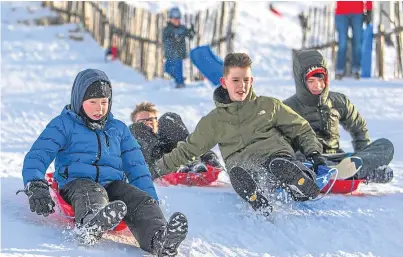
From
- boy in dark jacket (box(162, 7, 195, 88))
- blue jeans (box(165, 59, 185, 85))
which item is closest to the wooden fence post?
boy in dark jacket (box(162, 7, 195, 88))

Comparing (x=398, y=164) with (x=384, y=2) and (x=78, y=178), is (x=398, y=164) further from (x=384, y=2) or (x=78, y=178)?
(x=384, y=2)

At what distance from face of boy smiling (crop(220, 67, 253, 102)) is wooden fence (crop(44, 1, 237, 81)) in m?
7.06

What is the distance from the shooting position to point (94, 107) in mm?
3740

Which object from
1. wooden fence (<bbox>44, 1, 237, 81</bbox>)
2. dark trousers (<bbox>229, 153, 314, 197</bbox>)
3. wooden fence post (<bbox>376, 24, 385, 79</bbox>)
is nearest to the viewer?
dark trousers (<bbox>229, 153, 314, 197</bbox>)

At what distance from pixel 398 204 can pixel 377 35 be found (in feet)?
21.5

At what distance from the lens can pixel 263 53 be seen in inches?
539

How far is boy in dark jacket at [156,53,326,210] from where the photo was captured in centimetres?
434

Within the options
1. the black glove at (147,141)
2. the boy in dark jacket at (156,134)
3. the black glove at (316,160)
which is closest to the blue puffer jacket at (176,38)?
the boy in dark jacket at (156,134)

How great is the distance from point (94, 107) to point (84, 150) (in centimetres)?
23

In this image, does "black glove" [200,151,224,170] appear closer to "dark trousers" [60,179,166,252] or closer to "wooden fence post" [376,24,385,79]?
"dark trousers" [60,179,166,252]

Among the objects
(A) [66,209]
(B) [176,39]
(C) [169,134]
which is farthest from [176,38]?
(A) [66,209]

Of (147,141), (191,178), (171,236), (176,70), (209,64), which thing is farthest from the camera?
(176,70)

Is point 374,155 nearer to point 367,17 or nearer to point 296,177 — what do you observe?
point 296,177

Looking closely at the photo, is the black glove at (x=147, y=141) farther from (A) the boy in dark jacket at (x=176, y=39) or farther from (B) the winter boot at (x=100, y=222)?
(A) the boy in dark jacket at (x=176, y=39)
